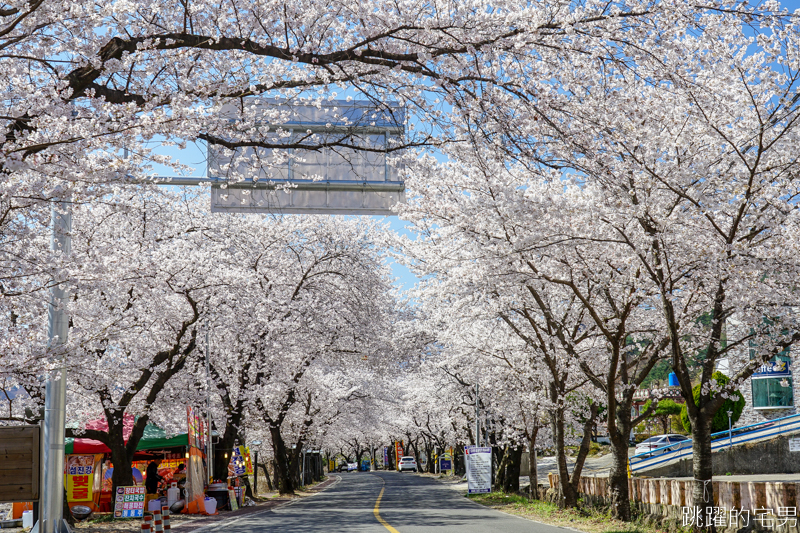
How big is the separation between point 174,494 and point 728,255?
1780 centimetres

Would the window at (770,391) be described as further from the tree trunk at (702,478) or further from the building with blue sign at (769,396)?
the tree trunk at (702,478)

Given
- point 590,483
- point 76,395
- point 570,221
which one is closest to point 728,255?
point 570,221

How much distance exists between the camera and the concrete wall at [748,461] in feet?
96.9

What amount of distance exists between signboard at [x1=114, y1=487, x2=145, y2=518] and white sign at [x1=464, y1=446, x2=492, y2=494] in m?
14.3

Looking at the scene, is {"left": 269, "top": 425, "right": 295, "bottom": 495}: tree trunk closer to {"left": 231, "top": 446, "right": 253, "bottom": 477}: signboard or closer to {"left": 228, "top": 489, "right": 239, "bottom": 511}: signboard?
{"left": 231, "top": 446, "right": 253, "bottom": 477}: signboard

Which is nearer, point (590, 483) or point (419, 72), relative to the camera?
point (419, 72)

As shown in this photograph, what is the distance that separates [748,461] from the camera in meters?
30.1

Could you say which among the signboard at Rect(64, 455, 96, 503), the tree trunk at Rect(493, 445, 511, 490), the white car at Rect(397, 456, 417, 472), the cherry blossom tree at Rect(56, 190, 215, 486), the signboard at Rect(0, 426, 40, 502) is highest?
the cherry blossom tree at Rect(56, 190, 215, 486)

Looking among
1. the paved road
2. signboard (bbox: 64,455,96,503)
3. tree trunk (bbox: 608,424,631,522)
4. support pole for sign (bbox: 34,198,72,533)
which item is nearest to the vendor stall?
signboard (bbox: 64,455,96,503)

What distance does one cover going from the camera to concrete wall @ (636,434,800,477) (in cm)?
2954

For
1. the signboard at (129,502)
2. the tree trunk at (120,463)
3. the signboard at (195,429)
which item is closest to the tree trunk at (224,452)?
the signboard at (195,429)

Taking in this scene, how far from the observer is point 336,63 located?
7.49m

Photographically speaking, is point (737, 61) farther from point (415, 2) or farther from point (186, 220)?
point (186, 220)

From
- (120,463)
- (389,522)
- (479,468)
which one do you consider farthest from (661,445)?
(120,463)
